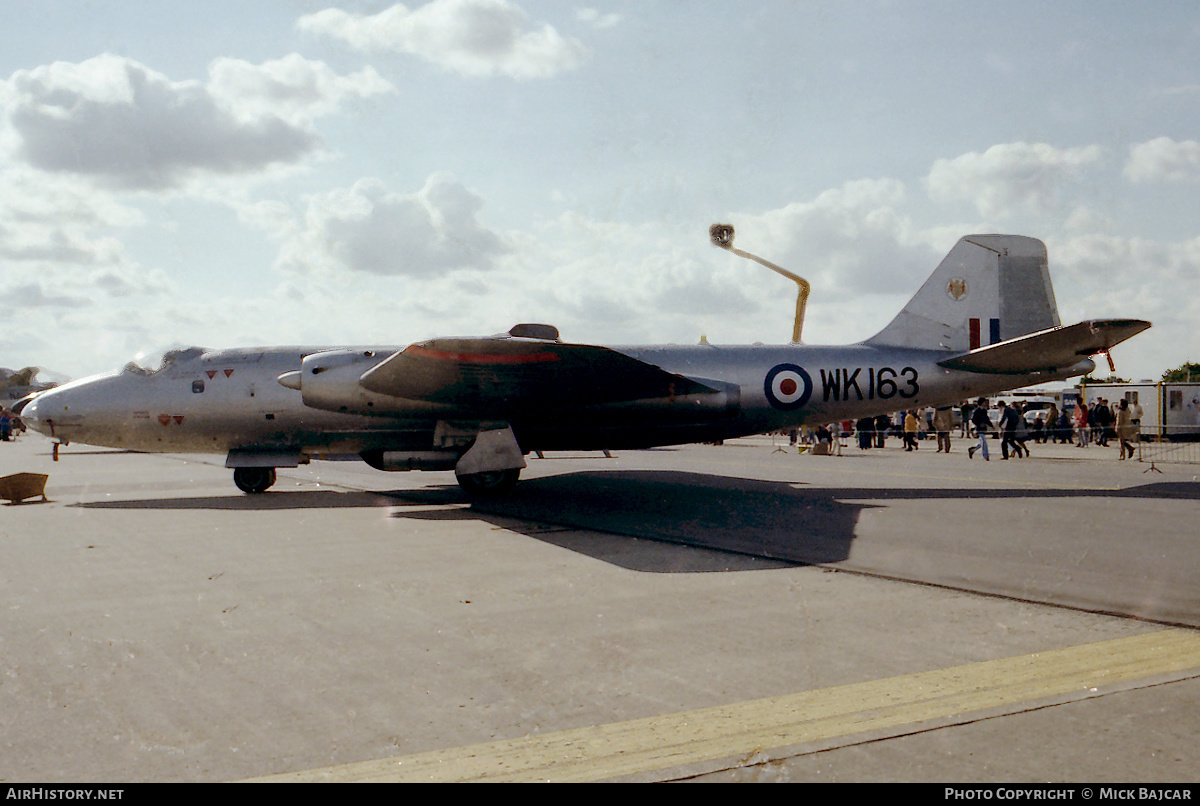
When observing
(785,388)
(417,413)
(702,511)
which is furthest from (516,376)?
(785,388)

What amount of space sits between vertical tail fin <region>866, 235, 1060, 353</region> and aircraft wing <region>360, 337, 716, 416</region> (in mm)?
5426

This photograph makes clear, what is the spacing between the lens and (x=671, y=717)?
187 inches

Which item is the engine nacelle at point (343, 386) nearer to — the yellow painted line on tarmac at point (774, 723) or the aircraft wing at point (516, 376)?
the aircraft wing at point (516, 376)

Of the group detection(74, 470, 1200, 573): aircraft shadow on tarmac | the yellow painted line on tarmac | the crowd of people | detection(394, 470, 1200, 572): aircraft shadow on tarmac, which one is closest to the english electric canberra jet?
detection(74, 470, 1200, 573): aircraft shadow on tarmac

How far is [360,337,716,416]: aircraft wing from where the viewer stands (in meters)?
13.2

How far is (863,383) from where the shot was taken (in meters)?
17.7

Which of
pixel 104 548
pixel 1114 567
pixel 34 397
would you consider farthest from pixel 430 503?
pixel 1114 567

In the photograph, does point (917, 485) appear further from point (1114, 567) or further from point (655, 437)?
point (1114, 567)

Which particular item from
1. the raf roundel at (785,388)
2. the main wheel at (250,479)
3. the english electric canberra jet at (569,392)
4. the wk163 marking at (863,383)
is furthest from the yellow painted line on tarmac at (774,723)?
the main wheel at (250,479)

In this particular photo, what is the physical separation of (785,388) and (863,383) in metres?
1.70

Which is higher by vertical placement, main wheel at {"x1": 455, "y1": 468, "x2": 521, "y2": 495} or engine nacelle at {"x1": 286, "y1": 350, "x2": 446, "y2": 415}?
engine nacelle at {"x1": 286, "y1": 350, "x2": 446, "y2": 415}

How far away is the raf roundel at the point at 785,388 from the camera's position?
1739 centimetres

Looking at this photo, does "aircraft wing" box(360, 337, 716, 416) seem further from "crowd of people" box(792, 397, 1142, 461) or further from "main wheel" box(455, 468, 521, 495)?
"crowd of people" box(792, 397, 1142, 461)

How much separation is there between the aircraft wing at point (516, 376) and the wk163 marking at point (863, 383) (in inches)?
108
